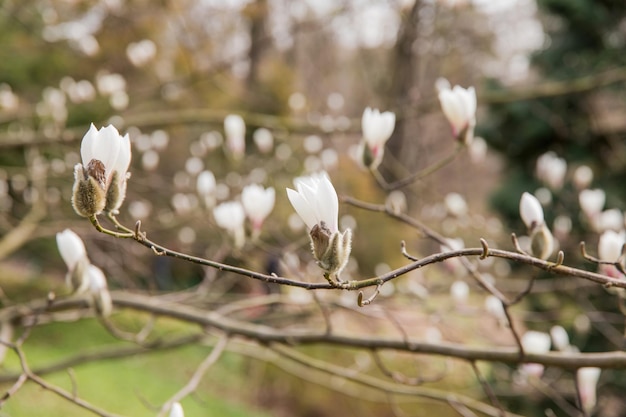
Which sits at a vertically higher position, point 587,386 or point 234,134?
point 234,134

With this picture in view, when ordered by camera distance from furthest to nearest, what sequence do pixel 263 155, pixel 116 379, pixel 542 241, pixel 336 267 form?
pixel 116 379 < pixel 263 155 < pixel 542 241 < pixel 336 267

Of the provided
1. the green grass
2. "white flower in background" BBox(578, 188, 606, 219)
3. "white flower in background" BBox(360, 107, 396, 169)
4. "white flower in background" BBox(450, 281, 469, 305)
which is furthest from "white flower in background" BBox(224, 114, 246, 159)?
the green grass

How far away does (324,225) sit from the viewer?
2.94ft

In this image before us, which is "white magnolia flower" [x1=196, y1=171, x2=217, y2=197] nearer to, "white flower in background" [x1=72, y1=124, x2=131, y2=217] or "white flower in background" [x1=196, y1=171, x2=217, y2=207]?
"white flower in background" [x1=196, y1=171, x2=217, y2=207]

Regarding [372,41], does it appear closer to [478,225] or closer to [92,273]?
[478,225]

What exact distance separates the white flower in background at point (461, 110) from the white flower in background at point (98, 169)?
93cm

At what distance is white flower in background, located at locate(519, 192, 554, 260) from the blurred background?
870mm

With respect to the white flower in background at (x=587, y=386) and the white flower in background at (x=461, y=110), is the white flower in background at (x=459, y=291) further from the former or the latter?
the white flower in background at (x=461, y=110)

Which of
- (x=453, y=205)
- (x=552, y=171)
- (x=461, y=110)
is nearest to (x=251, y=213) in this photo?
(x=461, y=110)

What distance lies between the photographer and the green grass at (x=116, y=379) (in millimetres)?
5707

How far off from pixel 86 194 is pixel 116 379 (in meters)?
6.78

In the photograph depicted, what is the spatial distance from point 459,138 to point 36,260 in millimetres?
8383

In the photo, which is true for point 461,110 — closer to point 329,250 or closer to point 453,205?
point 329,250

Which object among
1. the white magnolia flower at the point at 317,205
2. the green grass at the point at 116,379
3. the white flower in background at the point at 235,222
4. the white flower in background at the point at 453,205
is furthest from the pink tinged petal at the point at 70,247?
the green grass at the point at 116,379
